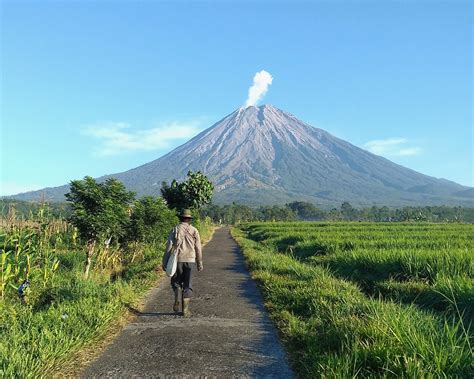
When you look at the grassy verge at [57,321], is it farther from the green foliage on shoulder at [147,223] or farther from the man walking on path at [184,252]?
the green foliage on shoulder at [147,223]

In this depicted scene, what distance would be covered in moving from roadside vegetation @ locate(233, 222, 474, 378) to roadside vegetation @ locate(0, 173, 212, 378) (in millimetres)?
2661

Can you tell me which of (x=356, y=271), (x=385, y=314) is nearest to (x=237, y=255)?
(x=356, y=271)

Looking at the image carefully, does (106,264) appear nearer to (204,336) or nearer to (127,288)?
(127,288)

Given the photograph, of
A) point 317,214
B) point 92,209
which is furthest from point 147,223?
point 317,214

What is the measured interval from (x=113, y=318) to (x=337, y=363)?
365 centimetres

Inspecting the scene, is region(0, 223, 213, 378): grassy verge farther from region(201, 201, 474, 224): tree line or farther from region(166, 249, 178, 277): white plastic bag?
region(201, 201, 474, 224): tree line

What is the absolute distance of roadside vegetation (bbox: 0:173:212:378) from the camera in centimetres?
460

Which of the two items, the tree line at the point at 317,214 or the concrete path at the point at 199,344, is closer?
the concrete path at the point at 199,344

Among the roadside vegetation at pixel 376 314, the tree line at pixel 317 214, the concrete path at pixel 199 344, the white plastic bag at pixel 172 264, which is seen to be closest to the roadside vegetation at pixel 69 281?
the concrete path at pixel 199 344

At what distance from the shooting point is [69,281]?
339 inches

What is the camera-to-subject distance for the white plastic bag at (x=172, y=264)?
276 inches

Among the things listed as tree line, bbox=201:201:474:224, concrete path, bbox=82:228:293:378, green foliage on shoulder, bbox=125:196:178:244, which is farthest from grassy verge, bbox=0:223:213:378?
tree line, bbox=201:201:474:224

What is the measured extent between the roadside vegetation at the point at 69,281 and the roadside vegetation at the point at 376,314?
2.66 m

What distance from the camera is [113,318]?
6094 millimetres
